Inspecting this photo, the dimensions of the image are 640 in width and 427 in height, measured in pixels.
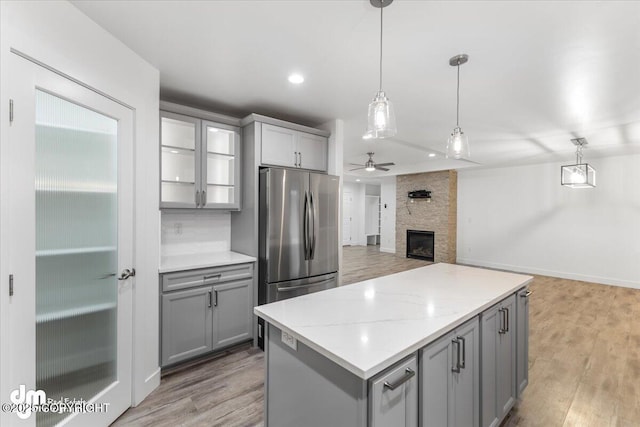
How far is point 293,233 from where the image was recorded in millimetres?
3012

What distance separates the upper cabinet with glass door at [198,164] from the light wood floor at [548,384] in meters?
1.64

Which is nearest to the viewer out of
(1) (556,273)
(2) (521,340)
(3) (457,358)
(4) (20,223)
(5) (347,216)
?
(4) (20,223)

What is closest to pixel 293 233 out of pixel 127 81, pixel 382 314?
pixel 382 314

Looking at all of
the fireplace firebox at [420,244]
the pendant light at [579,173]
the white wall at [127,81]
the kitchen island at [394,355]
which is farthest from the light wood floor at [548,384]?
the fireplace firebox at [420,244]

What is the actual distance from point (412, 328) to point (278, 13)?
76.8 inches

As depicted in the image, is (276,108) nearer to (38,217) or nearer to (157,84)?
(157,84)

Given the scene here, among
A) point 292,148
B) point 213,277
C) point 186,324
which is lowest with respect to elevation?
point 186,324

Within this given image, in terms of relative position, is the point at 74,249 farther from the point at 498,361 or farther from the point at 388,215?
the point at 388,215

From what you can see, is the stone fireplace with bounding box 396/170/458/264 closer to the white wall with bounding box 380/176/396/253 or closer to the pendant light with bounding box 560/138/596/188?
the white wall with bounding box 380/176/396/253

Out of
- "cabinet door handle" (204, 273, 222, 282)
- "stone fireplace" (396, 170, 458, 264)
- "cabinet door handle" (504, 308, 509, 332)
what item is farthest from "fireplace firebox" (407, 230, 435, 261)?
"cabinet door handle" (204, 273, 222, 282)

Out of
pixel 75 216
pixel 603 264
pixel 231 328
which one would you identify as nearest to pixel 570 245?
pixel 603 264

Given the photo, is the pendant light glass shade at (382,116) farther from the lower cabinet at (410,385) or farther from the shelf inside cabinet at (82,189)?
the shelf inside cabinet at (82,189)

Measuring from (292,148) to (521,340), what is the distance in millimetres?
2857

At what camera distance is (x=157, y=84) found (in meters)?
2.32
